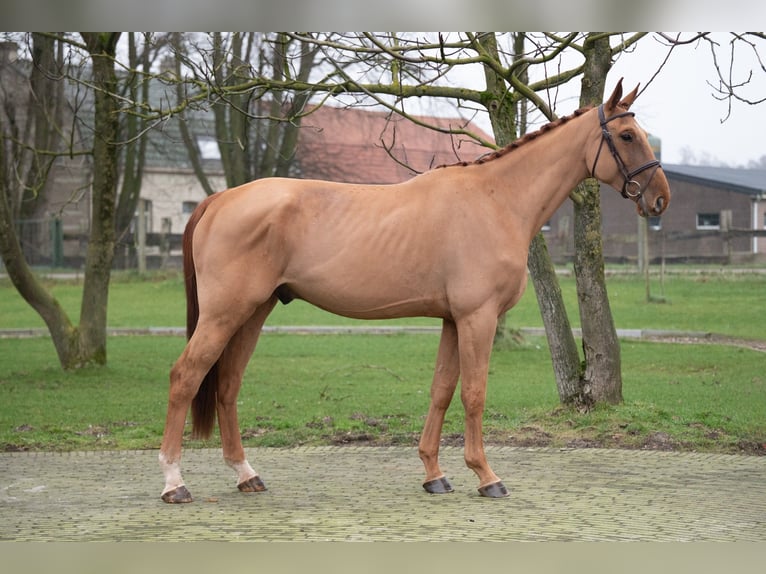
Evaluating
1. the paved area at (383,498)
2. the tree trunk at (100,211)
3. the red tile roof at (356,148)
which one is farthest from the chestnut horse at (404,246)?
the red tile roof at (356,148)

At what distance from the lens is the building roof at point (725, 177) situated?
84.7 ft

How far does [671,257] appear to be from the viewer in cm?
2641

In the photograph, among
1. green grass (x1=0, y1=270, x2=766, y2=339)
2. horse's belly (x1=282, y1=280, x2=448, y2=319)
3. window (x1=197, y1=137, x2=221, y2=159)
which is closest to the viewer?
horse's belly (x1=282, y1=280, x2=448, y2=319)

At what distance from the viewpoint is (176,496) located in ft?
20.2

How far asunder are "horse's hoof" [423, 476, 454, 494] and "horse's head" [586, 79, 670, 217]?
7.24 ft

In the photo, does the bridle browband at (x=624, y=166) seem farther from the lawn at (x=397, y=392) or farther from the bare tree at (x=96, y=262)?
the bare tree at (x=96, y=262)

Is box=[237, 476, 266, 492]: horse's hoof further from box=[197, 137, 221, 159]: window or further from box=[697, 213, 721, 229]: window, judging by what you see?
box=[197, 137, 221, 159]: window

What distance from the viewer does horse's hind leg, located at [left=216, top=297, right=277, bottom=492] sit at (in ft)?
21.6

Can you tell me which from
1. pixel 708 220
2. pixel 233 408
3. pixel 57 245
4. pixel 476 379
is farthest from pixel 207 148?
pixel 476 379

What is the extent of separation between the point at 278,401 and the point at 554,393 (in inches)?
132

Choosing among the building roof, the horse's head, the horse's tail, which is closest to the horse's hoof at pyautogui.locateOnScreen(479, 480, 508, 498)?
the horse's tail

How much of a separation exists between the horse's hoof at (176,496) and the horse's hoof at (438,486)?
158 cm

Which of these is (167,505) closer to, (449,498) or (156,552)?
(156,552)

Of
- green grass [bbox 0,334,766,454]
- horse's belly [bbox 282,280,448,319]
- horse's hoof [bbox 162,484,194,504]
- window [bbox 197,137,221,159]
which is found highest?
window [bbox 197,137,221,159]
